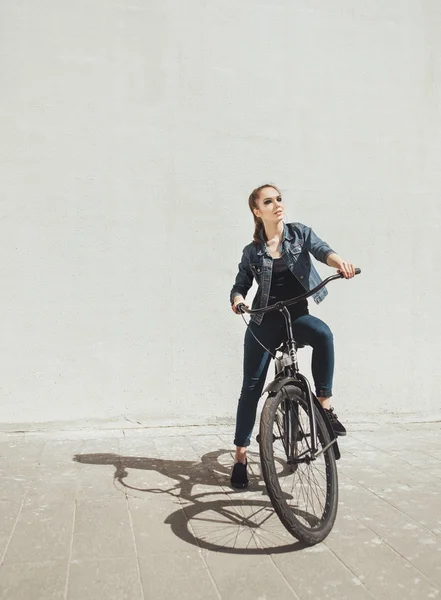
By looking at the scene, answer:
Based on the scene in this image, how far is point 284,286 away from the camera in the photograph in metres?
3.45

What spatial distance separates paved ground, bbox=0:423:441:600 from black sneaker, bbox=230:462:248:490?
0.08m

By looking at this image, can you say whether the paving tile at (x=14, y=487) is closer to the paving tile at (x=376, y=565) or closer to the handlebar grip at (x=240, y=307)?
the handlebar grip at (x=240, y=307)

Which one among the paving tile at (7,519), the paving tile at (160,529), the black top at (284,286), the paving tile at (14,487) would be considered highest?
the black top at (284,286)

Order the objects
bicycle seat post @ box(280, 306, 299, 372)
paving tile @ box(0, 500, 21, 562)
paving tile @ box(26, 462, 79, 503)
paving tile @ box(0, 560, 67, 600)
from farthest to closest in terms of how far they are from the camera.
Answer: paving tile @ box(26, 462, 79, 503) → bicycle seat post @ box(280, 306, 299, 372) → paving tile @ box(0, 500, 21, 562) → paving tile @ box(0, 560, 67, 600)

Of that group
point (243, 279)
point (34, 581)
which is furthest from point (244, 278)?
point (34, 581)

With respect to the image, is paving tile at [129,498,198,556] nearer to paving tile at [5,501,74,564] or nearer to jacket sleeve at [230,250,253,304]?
paving tile at [5,501,74,564]

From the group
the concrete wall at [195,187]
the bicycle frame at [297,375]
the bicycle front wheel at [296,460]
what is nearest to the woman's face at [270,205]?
the bicycle frame at [297,375]

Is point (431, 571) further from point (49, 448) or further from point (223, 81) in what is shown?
point (223, 81)

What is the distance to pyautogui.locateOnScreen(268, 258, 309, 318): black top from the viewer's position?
3.42m

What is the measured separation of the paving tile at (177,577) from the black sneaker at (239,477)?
95 centimetres

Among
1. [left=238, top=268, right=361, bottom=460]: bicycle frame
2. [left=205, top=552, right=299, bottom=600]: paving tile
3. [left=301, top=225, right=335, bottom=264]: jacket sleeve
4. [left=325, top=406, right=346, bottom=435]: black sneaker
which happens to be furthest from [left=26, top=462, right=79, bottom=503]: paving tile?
[left=301, top=225, right=335, bottom=264]: jacket sleeve

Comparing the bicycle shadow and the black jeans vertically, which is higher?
the black jeans

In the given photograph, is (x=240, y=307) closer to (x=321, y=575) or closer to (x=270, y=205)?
(x=270, y=205)

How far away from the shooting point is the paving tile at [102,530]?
Answer: 265 cm
